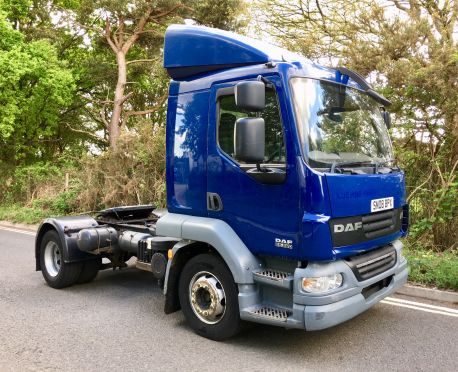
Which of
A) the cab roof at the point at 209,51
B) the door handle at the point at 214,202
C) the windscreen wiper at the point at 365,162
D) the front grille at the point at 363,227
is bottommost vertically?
the front grille at the point at 363,227

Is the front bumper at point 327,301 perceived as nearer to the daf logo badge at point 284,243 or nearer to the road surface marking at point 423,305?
the daf logo badge at point 284,243

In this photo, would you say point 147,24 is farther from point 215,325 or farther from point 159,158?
point 215,325

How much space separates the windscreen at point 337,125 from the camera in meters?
3.83

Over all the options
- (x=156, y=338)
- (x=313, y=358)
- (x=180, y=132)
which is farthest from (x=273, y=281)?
(x=180, y=132)

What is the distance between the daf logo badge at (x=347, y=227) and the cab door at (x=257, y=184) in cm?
33

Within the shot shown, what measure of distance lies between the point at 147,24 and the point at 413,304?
62.0 feet

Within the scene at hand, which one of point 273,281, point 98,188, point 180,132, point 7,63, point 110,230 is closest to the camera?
point 273,281

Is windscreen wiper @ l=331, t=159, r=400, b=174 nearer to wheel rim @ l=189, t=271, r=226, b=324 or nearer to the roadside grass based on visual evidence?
wheel rim @ l=189, t=271, r=226, b=324

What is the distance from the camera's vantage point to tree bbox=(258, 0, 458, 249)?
785 cm

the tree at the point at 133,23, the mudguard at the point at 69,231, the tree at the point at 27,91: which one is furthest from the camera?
the tree at the point at 27,91

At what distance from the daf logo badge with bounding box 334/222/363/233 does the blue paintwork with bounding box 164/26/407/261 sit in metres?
0.11

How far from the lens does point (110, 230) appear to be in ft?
19.7

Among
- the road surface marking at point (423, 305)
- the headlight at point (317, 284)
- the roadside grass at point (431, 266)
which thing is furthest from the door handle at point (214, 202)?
the roadside grass at point (431, 266)

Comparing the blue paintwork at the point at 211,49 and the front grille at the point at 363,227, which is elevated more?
the blue paintwork at the point at 211,49
